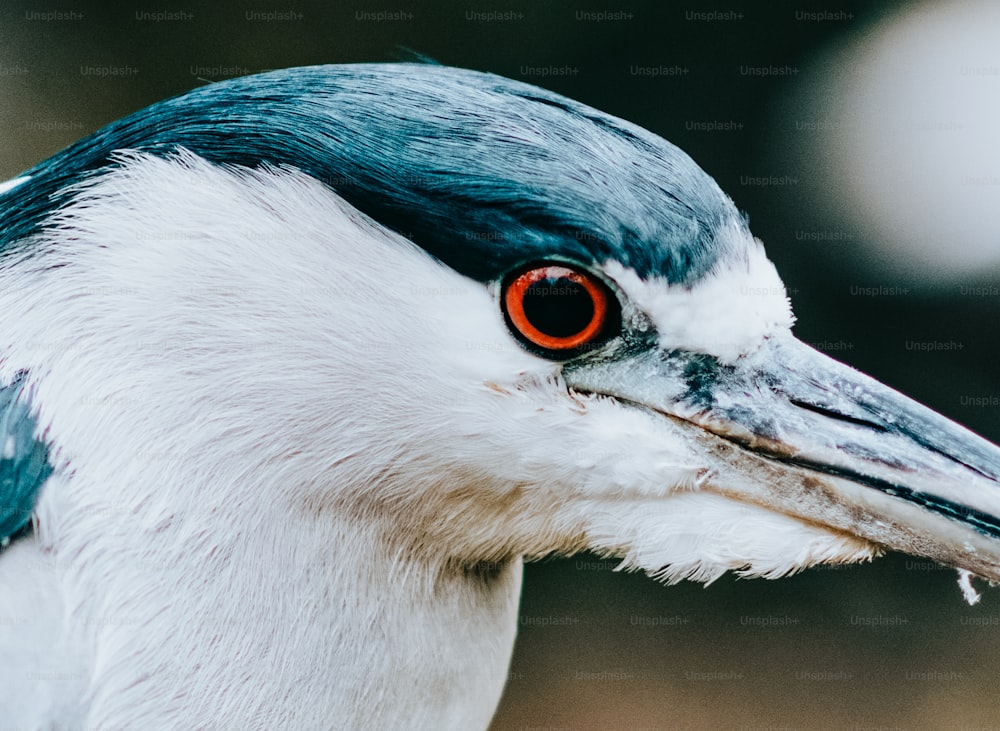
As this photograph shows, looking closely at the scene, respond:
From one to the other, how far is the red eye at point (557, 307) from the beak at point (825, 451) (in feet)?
0.13

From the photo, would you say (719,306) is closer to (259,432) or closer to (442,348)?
(442,348)

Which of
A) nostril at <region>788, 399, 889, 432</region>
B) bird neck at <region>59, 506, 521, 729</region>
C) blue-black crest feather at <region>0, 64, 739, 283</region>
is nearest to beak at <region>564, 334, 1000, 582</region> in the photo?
nostril at <region>788, 399, 889, 432</region>

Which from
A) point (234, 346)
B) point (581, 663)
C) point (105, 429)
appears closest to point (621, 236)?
point (234, 346)

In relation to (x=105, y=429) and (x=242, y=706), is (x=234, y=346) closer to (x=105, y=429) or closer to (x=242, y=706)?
(x=105, y=429)

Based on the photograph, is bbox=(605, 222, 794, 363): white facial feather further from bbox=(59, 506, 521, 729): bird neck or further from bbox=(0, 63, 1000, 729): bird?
bbox=(59, 506, 521, 729): bird neck

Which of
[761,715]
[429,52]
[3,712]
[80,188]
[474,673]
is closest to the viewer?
[3,712]

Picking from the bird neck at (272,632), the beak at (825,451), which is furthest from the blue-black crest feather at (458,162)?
the bird neck at (272,632)

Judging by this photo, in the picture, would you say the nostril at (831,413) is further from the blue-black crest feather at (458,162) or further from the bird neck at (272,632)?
the bird neck at (272,632)

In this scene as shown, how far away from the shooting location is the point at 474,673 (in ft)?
4.54

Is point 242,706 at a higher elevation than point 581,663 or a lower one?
higher

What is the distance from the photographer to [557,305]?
1150 mm

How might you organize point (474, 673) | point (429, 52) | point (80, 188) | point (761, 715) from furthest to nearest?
point (761, 715) → point (429, 52) → point (474, 673) → point (80, 188)

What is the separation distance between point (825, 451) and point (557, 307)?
1.24 feet

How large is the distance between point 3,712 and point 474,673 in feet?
1.97
